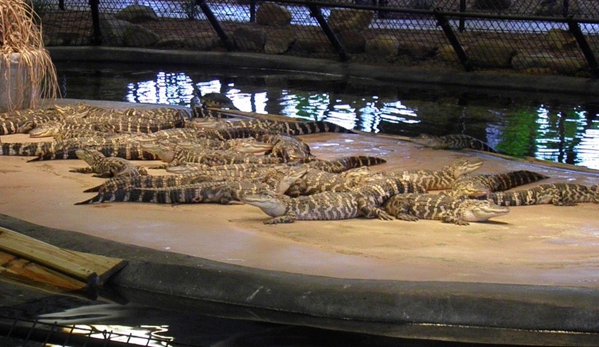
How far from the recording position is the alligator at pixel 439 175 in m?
6.47

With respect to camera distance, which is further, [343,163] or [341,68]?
[341,68]

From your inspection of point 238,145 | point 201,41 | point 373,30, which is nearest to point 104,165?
point 238,145

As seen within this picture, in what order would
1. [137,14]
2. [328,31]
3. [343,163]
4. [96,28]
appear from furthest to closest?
1. [137,14]
2. [96,28]
3. [328,31]
4. [343,163]

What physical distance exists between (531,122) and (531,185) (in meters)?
3.87

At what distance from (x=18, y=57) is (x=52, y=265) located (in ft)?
16.5

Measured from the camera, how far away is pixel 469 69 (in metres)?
13.9

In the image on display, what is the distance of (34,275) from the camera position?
14.7 ft

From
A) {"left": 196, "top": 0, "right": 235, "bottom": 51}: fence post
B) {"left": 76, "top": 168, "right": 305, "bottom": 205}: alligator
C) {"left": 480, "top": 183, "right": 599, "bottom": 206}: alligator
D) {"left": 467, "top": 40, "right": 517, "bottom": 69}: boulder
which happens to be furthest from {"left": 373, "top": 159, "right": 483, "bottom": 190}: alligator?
{"left": 196, "top": 0, "right": 235, "bottom": 51}: fence post

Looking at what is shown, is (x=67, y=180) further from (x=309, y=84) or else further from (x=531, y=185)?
(x=309, y=84)

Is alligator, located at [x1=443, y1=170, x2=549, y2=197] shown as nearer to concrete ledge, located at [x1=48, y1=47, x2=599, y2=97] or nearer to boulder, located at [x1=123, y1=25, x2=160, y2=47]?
concrete ledge, located at [x1=48, y1=47, x2=599, y2=97]

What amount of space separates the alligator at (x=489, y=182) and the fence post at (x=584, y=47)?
6.13 meters

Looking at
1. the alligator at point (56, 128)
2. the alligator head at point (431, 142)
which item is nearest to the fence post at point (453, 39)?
the alligator head at point (431, 142)

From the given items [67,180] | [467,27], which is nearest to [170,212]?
[67,180]

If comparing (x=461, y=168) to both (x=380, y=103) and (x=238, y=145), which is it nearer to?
(x=238, y=145)
